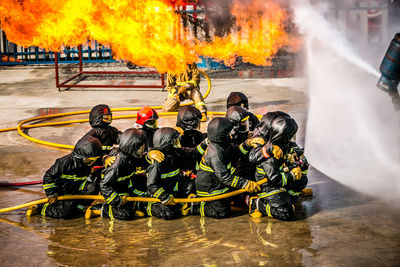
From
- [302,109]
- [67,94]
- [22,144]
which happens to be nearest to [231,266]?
[22,144]

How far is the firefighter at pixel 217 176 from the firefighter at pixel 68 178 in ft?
4.00

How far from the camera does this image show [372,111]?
36.2 ft

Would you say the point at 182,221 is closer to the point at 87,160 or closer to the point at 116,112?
the point at 87,160

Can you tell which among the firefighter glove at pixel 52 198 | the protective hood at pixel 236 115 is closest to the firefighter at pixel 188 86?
the protective hood at pixel 236 115

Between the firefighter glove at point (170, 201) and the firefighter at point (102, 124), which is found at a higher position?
the firefighter at point (102, 124)

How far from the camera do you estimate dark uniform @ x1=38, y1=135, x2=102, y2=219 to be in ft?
18.0

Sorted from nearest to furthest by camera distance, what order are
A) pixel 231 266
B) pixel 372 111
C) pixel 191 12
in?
pixel 231 266 → pixel 372 111 → pixel 191 12

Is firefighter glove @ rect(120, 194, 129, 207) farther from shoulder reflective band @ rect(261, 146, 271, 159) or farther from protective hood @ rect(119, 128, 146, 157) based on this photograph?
shoulder reflective band @ rect(261, 146, 271, 159)

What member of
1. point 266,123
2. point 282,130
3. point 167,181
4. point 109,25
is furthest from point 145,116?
point 109,25

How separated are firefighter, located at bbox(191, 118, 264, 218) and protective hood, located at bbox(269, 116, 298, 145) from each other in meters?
0.49

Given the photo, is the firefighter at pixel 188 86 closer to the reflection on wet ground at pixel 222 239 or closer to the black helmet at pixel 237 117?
the black helmet at pixel 237 117

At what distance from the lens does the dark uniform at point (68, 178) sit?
18.0 ft

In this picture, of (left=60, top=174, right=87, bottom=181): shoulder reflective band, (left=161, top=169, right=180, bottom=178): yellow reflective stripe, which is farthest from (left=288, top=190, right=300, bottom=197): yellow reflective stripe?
(left=60, top=174, right=87, bottom=181): shoulder reflective band

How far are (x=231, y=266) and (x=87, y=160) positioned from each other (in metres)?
2.14
